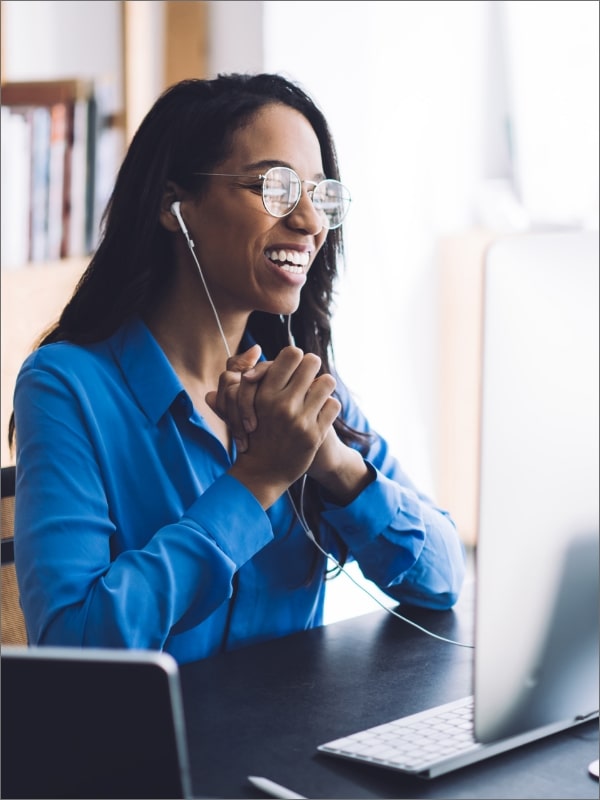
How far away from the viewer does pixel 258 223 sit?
57.8 inches

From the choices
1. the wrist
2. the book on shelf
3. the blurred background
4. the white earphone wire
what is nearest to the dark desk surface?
the wrist

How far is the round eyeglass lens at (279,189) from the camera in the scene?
145 centimetres

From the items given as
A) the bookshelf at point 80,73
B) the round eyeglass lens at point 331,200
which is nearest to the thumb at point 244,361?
the round eyeglass lens at point 331,200

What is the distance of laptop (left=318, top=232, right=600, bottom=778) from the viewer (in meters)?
0.85

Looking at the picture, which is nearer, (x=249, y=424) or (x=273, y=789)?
(x=273, y=789)

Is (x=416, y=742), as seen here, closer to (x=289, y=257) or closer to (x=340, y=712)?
(x=340, y=712)

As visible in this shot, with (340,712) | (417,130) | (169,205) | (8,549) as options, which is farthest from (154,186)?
(417,130)

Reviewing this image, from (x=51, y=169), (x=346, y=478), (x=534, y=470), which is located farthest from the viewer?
(x=51, y=169)

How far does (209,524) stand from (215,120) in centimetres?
56

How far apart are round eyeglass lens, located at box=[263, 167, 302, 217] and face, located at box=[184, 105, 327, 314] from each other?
15mm

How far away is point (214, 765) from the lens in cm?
96

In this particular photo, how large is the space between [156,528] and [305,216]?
1.44ft

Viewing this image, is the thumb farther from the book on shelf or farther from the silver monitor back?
the book on shelf

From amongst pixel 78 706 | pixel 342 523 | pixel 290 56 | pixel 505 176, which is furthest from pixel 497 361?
pixel 505 176
